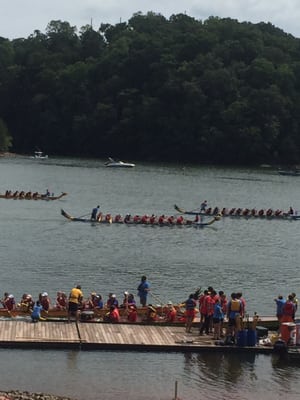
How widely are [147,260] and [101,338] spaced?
21122 millimetres

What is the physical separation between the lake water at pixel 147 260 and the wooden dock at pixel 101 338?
328 mm

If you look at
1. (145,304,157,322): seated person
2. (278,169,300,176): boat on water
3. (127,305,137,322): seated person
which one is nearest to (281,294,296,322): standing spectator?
(145,304,157,322): seated person

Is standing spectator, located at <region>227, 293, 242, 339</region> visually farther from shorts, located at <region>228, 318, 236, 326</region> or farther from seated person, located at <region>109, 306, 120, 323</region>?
seated person, located at <region>109, 306, 120, 323</region>

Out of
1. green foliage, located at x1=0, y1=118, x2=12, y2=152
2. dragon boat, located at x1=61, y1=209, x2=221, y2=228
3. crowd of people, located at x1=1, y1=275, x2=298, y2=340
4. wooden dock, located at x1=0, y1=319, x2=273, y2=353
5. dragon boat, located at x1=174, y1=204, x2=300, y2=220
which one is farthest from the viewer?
green foliage, located at x1=0, y1=118, x2=12, y2=152

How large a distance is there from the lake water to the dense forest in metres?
15.4

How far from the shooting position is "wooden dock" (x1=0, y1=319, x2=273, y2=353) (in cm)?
2591

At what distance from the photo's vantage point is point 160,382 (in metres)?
24.2

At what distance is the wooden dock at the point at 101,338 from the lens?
25.9 meters

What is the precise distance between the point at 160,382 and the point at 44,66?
12890 cm

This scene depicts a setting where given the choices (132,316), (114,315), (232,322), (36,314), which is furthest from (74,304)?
(232,322)

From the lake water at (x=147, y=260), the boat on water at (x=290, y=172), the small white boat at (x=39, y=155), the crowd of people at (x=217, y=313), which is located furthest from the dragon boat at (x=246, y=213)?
the small white boat at (x=39, y=155)

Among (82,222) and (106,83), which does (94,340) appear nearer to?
(82,222)

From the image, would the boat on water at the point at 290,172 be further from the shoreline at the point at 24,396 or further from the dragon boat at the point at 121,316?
the shoreline at the point at 24,396

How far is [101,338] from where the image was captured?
87.2 ft
